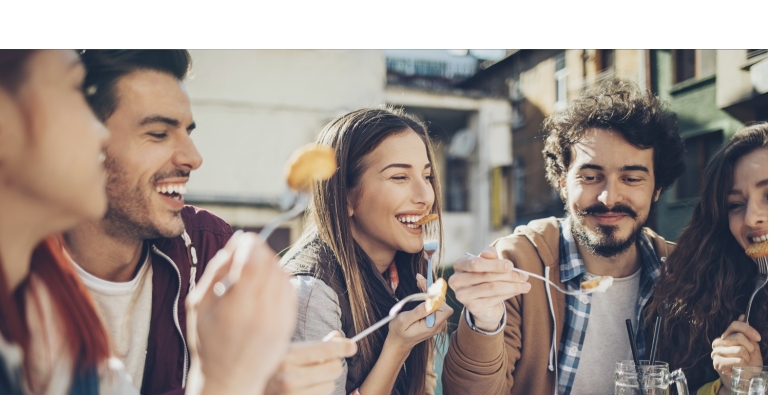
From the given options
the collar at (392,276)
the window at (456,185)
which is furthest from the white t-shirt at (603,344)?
the window at (456,185)

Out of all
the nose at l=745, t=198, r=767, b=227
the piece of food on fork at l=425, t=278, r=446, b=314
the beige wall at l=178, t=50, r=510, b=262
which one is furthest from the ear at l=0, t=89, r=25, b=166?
the nose at l=745, t=198, r=767, b=227

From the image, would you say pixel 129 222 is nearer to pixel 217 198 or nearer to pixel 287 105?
pixel 287 105

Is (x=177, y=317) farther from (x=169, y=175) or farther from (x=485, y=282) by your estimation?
(x=485, y=282)

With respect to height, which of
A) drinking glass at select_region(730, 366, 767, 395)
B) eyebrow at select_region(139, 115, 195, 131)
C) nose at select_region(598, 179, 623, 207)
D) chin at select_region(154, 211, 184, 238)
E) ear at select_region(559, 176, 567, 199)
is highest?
eyebrow at select_region(139, 115, 195, 131)

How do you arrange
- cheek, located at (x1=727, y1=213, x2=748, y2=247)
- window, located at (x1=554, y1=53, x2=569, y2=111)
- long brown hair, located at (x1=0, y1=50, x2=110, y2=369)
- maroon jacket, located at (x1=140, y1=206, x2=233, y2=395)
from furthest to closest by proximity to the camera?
1. window, located at (x1=554, y1=53, x2=569, y2=111)
2. cheek, located at (x1=727, y1=213, x2=748, y2=247)
3. maroon jacket, located at (x1=140, y1=206, x2=233, y2=395)
4. long brown hair, located at (x1=0, y1=50, x2=110, y2=369)

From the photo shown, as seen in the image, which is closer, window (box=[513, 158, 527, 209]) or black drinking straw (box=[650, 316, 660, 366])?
black drinking straw (box=[650, 316, 660, 366])

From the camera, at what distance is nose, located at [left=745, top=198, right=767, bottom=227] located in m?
1.89

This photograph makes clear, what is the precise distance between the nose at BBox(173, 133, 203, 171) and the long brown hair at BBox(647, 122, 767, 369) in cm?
152

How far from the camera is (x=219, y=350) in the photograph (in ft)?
3.18

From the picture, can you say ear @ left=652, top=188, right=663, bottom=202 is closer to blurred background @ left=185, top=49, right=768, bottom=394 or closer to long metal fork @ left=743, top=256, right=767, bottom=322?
blurred background @ left=185, top=49, right=768, bottom=394

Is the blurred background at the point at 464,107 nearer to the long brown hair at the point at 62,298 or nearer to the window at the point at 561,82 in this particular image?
the window at the point at 561,82

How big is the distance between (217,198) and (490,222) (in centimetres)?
175

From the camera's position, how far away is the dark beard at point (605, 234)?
2.02 m
